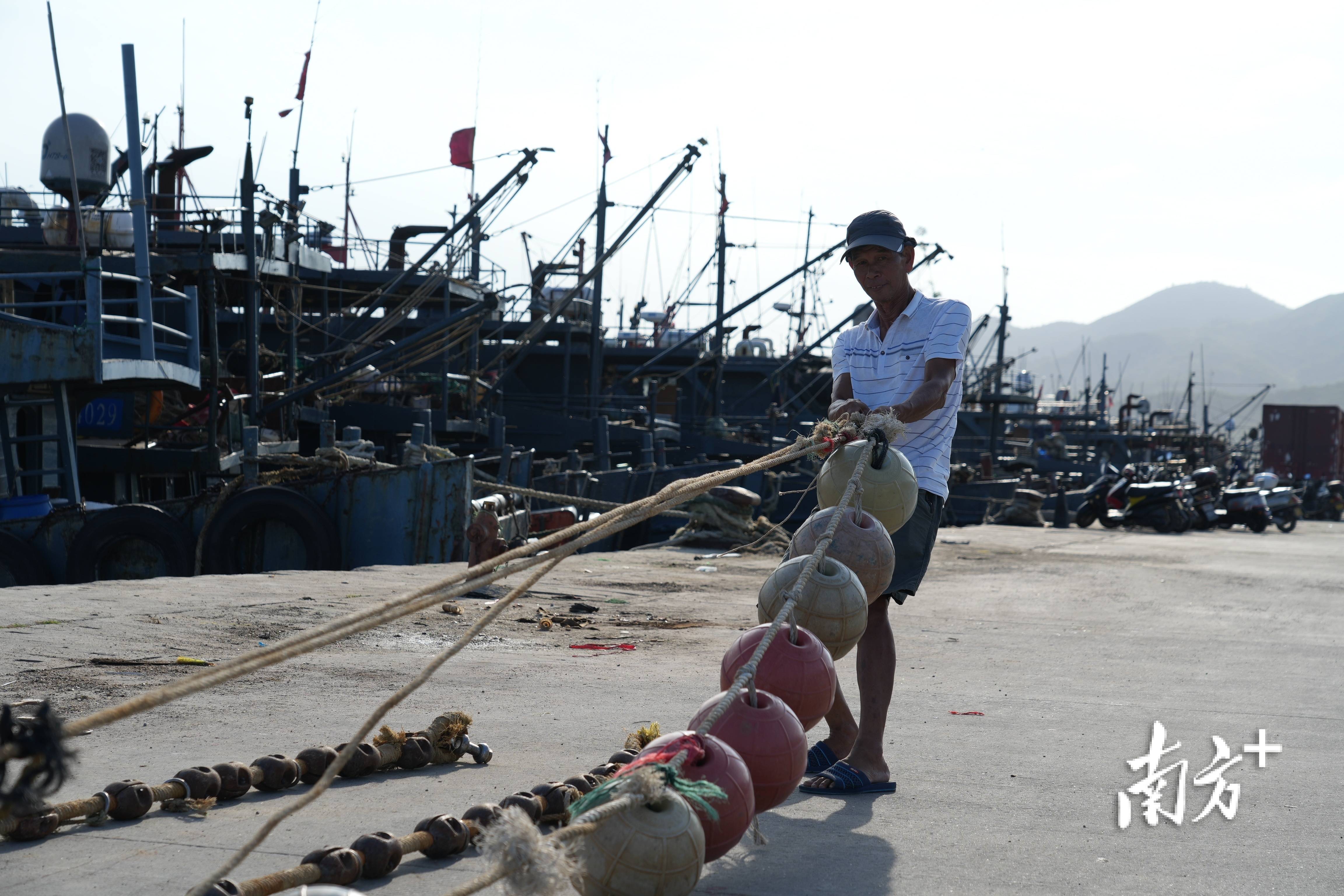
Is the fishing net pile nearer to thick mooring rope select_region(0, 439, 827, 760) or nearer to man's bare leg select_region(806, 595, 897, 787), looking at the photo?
man's bare leg select_region(806, 595, 897, 787)

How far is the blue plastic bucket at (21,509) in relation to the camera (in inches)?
477

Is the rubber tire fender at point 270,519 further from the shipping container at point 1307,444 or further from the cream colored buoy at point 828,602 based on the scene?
the shipping container at point 1307,444

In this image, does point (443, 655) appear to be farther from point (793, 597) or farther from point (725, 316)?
point (725, 316)

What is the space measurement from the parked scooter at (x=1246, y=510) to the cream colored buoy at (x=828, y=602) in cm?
2686

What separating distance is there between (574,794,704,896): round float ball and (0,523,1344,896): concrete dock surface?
61 centimetres

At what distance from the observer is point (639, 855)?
226 centimetres

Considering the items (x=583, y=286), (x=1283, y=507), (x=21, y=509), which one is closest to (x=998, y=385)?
(x=1283, y=507)

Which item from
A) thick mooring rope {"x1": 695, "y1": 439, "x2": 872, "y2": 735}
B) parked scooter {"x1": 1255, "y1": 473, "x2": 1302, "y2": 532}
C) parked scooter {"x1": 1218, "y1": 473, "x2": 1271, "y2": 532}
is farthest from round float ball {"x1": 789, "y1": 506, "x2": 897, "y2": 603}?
parked scooter {"x1": 1255, "y1": 473, "x2": 1302, "y2": 532}

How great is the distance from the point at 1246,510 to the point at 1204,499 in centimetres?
227

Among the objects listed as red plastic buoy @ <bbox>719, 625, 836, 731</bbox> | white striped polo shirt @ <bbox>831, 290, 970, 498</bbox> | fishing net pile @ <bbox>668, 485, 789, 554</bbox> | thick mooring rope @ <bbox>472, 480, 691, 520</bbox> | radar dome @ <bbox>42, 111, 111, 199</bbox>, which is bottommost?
fishing net pile @ <bbox>668, 485, 789, 554</bbox>

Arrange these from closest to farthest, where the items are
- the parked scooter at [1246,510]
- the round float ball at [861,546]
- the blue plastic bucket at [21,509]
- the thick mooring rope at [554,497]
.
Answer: the round float ball at [861,546], the thick mooring rope at [554,497], the blue plastic bucket at [21,509], the parked scooter at [1246,510]

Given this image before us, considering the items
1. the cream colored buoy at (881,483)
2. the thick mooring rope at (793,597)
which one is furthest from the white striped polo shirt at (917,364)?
the thick mooring rope at (793,597)

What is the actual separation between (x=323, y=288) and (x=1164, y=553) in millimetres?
16487

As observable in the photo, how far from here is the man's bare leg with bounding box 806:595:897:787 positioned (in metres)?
3.79
